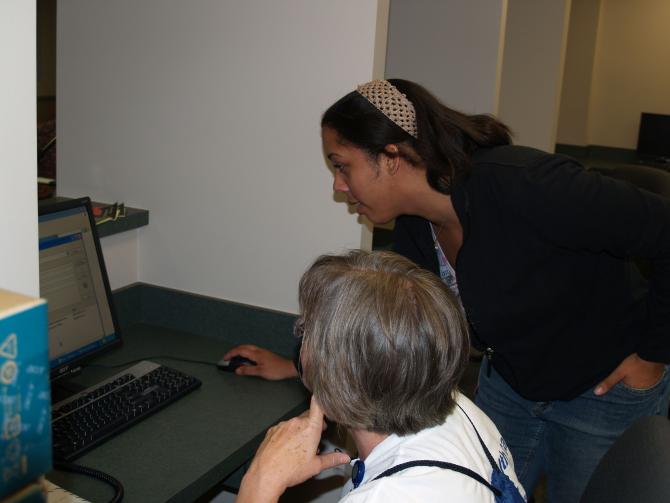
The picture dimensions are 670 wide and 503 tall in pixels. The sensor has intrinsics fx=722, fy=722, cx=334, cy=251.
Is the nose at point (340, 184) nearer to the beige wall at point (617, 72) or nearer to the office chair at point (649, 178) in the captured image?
the office chair at point (649, 178)

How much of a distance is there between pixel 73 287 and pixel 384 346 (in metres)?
0.89

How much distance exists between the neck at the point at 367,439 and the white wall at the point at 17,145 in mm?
567

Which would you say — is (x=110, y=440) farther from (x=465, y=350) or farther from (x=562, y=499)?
(x=562, y=499)

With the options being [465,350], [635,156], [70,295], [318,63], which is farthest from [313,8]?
[635,156]

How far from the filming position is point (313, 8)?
1774 millimetres

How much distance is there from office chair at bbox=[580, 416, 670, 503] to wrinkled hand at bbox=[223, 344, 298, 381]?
81cm

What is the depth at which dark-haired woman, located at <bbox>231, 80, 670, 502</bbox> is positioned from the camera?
140cm

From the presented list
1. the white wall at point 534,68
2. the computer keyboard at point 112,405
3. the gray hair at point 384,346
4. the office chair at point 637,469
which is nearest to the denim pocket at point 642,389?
the office chair at point 637,469

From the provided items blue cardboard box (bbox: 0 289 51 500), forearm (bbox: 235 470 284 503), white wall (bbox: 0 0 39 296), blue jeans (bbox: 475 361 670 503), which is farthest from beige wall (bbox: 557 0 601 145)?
blue cardboard box (bbox: 0 289 51 500)

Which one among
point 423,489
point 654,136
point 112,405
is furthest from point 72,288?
point 654,136

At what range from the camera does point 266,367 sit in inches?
69.7

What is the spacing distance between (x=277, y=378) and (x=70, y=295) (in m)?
0.52

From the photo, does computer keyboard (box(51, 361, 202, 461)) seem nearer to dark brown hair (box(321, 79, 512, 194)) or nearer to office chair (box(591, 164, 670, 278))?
dark brown hair (box(321, 79, 512, 194))

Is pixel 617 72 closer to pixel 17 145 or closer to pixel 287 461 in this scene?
pixel 287 461
